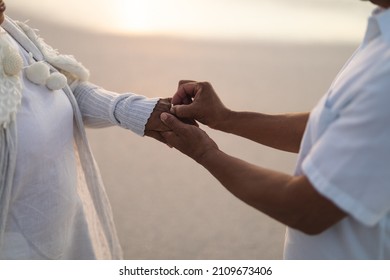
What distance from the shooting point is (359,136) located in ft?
2.29

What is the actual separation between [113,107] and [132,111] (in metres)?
0.05

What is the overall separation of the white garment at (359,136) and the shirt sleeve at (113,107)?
0.49 metres

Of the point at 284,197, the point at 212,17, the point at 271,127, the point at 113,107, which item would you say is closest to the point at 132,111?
the point at 113,107

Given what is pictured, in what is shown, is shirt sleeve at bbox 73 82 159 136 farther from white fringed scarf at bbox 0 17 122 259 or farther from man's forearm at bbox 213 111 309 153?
man's forearm at bbox 213 111 309 153

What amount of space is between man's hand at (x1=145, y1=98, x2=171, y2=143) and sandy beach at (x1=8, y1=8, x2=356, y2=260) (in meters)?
0.99

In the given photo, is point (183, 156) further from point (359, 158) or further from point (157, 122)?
point (359, 158)

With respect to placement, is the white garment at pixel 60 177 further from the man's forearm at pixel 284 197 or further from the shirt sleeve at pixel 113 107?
the man's forearm at pixel 284 197

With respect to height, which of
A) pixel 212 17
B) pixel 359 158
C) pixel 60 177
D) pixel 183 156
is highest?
pixel 359 158

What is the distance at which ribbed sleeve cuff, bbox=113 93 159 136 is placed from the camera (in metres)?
1.15

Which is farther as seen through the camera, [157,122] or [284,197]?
[157,122]

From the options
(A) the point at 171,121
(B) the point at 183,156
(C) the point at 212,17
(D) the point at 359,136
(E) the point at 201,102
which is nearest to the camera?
(D) the point at 359,136

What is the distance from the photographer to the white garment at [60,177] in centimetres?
95

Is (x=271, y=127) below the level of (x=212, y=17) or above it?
above

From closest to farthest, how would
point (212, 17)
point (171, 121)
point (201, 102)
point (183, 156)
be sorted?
point (171, 121), point (201, 102), point (183, 156), point (212, 17)
